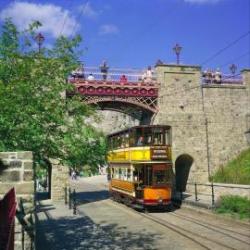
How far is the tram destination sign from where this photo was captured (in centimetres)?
2517

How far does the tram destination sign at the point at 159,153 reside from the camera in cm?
2517

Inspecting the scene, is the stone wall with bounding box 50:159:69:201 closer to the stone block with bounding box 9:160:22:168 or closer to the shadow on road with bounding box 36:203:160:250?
the shadow on road with bounding box 36:203:160:250

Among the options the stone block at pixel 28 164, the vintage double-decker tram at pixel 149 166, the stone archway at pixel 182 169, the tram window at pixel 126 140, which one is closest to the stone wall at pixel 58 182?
the tram window at pixel 126 140

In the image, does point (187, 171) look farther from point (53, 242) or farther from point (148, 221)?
point (53, 242)

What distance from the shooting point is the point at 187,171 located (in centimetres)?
3716

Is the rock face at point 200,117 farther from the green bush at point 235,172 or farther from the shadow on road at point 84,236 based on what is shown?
the shadow on road at point 84,236

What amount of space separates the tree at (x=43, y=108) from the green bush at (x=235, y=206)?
443 inches

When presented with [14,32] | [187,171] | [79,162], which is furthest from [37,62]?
[187,171]

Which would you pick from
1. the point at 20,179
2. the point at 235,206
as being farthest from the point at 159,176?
the point at 20,179

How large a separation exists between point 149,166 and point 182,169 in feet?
45.4

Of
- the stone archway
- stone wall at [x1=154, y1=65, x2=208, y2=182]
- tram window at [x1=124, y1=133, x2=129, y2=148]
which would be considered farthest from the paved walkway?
the stone archway

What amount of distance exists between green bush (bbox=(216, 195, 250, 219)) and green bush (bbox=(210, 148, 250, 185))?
6835 mm

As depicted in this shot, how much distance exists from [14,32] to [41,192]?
29174 mm

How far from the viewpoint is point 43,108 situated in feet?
39.0
